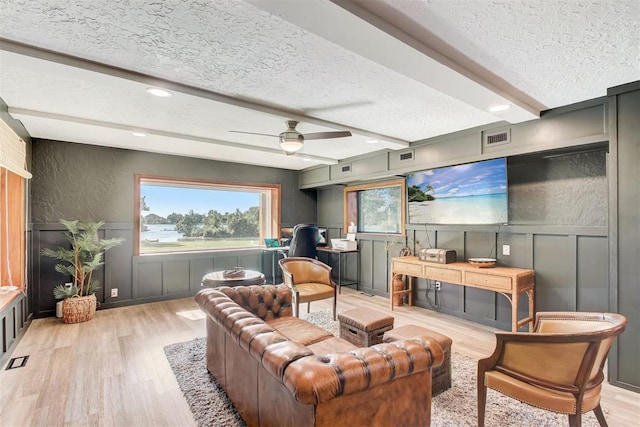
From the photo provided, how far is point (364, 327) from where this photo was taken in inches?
107

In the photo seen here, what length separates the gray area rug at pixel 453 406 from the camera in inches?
81.8

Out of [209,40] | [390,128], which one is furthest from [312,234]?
[209,40]

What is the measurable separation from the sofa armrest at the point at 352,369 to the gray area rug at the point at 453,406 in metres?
0.90

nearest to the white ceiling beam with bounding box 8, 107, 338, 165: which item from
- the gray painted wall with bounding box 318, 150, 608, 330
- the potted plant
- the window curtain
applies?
the window curtain

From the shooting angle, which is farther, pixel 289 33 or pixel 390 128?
pixel 390 128

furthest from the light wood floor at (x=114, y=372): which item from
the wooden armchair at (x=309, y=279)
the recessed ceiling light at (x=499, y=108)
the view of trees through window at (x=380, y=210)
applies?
the recessed ceiling light at (x=499, y=108)

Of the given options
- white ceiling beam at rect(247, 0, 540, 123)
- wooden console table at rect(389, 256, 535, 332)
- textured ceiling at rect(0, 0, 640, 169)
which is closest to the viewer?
white ceiling beam at rect(247, 0, 540, 123)

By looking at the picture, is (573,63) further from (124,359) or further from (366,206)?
(124,359)

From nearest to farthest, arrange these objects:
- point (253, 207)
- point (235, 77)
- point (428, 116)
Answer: point (235, 77)
point (428, 116)
point (253, 207)

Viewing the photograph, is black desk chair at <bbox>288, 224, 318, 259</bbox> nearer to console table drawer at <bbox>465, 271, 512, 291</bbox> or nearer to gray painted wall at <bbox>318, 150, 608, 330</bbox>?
gray painted wall at <bbox>318, 150, 608, 330</bbox>

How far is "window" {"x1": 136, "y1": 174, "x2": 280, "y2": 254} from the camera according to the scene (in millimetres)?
5207

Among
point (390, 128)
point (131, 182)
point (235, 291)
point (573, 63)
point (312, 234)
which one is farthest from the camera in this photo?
point (312, 234)

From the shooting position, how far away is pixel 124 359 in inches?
118

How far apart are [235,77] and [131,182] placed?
11.4 feet
